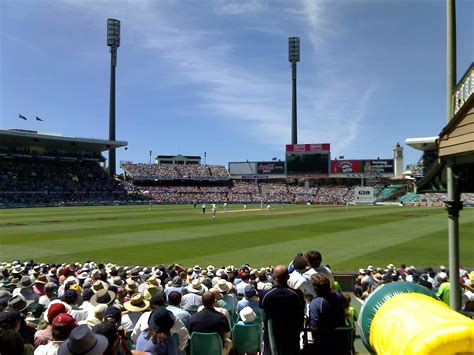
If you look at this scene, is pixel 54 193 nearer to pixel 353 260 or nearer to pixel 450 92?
pixel 353 260

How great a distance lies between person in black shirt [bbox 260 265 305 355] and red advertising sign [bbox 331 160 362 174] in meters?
111

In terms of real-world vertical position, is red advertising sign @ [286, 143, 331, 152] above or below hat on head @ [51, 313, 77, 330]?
above

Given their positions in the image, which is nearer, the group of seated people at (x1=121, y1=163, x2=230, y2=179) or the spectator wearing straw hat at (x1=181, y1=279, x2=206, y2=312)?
the spectator wearing straw hat at (x1=181, y1=279, x2=206, y2=312)

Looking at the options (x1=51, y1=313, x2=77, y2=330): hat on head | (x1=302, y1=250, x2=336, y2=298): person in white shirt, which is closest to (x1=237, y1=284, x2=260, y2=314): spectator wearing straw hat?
(x1=302, y1=250, x2=336, y2=298): person in white shirt

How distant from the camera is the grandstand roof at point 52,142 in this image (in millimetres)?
74000

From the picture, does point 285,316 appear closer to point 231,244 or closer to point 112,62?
point 231,244

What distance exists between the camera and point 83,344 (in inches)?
149

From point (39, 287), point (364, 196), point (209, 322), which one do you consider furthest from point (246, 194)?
point (209, 322)

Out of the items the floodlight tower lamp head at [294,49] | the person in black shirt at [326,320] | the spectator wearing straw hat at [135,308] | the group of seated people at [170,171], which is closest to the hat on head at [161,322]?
the spectator wearing straw hat at [135,308]

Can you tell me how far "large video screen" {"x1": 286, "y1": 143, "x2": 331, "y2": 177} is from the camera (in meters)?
91.0

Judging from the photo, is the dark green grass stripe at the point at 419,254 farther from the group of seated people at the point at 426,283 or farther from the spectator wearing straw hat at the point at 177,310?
the spectator wearing straw hat at the point at 177,310

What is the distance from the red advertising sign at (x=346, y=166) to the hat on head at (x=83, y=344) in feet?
372

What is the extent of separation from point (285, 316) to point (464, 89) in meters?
4.46

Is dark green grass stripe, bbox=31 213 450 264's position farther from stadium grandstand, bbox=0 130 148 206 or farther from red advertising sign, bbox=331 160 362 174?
red advertising sign, bbox=331 160 362 174
